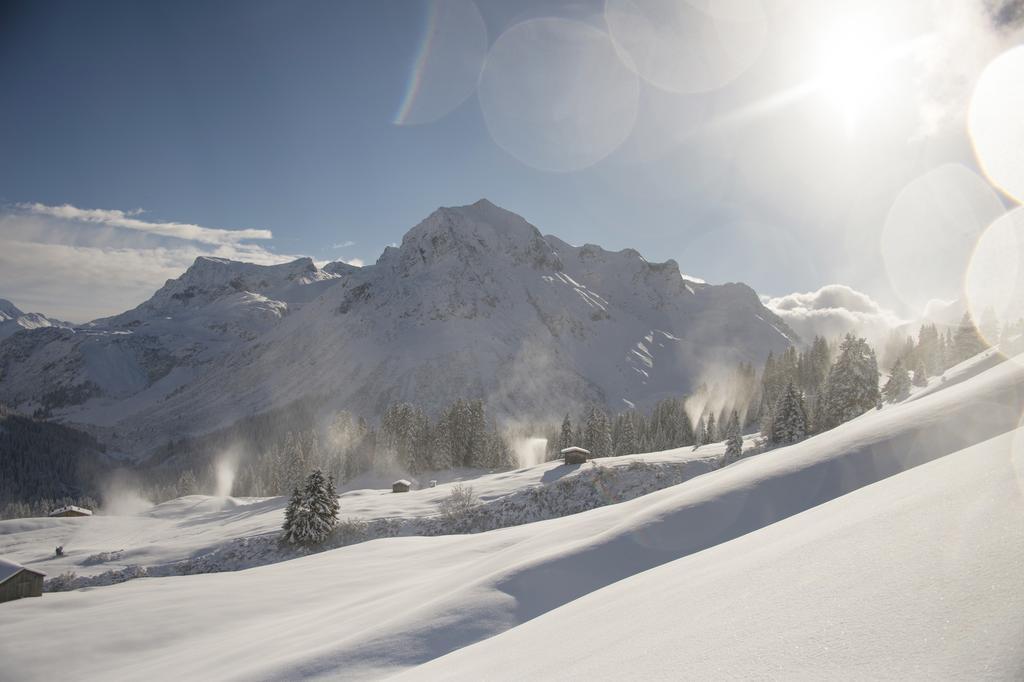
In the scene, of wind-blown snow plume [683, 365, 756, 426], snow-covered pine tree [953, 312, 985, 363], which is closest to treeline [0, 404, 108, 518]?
wind-blown snow plume [683, 365, 756, 426]

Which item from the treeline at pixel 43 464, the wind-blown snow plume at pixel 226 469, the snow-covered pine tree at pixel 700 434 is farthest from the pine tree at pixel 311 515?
the treeline at pixel 43 464

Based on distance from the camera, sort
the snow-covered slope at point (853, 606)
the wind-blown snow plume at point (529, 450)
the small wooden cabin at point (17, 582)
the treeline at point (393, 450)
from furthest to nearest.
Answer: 1. the wind-blown snow plume at point (529, 450)
2. the treeline at point (393, 450)
3. the small wooden cabin at point (17, 582)
4. the snow-covered slope at point (853, 606)

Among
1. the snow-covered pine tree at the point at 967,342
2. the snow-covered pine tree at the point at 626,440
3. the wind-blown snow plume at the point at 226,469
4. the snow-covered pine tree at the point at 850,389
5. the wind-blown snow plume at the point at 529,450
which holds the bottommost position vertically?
the wind-blown snow plume at the point at 226,469

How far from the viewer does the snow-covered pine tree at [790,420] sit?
46062mm

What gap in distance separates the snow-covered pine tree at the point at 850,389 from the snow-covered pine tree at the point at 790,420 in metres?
5.19

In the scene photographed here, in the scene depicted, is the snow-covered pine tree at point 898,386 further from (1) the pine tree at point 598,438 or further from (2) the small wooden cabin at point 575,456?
(1) the pine tree at point 598,438

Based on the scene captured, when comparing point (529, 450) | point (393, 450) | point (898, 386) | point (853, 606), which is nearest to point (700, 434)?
point (898, 386)

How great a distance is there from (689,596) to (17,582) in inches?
1439

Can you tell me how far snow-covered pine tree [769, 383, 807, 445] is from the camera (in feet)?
151

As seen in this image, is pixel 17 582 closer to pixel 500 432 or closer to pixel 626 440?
pixel 626 440

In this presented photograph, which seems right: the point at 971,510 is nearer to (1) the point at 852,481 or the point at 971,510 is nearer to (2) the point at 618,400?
(1) the point at 852,481

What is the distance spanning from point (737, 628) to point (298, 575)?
88.9 feet

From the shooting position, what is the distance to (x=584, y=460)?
53344mm

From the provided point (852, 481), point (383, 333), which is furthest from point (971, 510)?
point (383, 333)
